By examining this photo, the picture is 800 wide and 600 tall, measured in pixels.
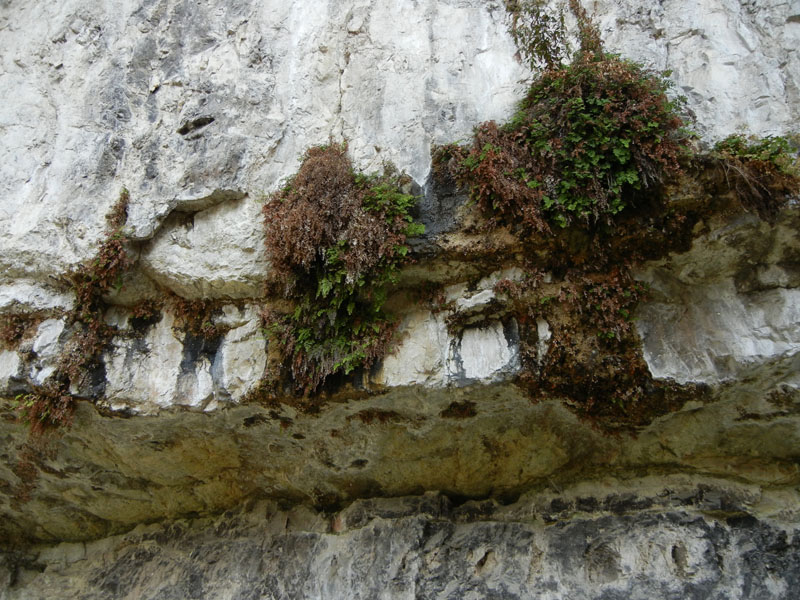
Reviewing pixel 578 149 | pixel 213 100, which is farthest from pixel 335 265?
pixel 213 100

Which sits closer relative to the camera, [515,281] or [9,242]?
[515,281]

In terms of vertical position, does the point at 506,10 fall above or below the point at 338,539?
above

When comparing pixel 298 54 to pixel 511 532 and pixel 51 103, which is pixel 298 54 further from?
pixel 511 532

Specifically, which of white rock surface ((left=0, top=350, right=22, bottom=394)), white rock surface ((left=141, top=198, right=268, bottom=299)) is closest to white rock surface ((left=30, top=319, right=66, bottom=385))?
white rock surface ((left=0, top=350, right=22, bottom=394))

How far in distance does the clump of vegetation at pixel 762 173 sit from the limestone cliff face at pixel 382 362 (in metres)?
0.18

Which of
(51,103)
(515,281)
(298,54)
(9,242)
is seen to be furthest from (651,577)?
(51,103)

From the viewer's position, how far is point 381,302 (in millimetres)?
4852

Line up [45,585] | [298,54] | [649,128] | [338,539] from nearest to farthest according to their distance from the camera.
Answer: [649,128] < [338,539] < [298,54] < [45,585]

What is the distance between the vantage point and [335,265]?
4.81 meters

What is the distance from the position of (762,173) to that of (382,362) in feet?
10.1

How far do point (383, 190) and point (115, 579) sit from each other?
5.05 meters

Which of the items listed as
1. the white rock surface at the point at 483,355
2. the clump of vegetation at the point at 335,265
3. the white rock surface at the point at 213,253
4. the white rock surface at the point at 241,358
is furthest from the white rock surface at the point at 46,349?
the white rock surface at the point at 483,355

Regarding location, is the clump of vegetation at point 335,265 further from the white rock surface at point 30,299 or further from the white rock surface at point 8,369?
the white rock surface at point 8,369

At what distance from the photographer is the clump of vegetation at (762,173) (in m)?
4.09
